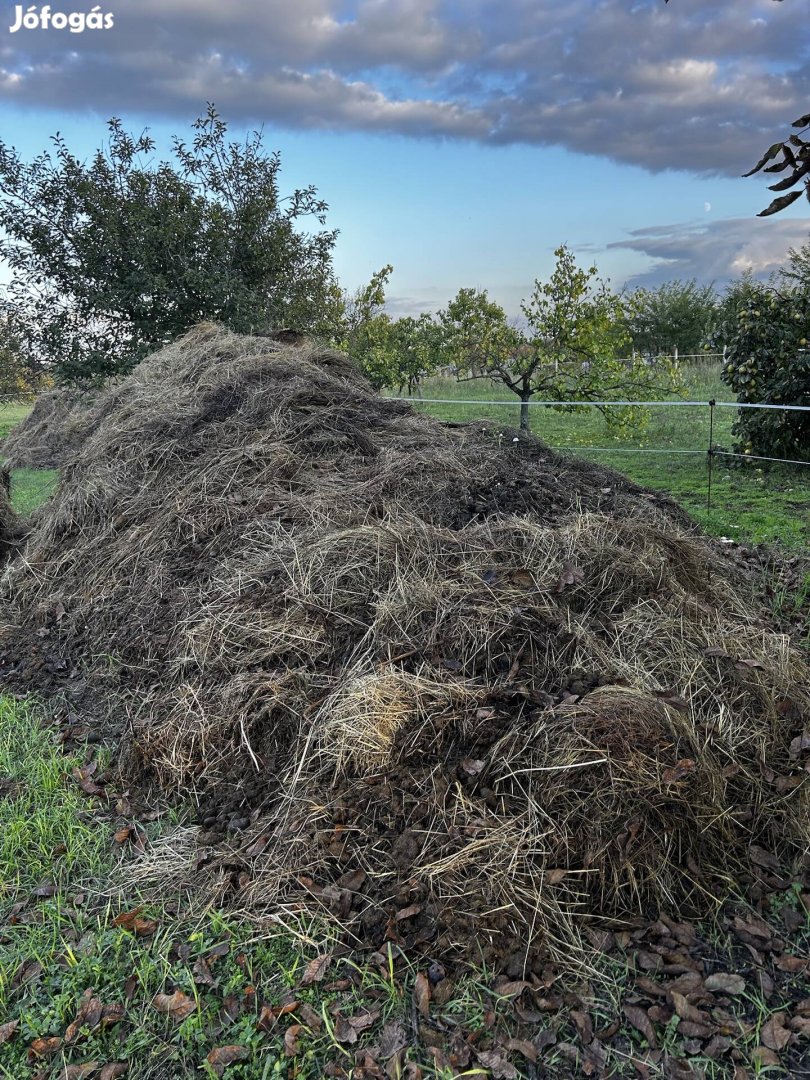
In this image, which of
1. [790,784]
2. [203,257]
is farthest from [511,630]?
[203,257]

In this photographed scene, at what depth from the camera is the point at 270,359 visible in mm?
6102

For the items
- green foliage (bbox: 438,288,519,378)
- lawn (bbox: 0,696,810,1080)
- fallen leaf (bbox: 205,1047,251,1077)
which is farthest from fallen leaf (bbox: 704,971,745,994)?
green foliage (bbox: 438,288,519,378)

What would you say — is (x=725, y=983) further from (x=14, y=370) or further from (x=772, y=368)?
(x=14, y=370)

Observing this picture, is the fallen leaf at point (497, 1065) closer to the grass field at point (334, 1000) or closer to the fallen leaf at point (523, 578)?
the grass field at point (334, 1000)

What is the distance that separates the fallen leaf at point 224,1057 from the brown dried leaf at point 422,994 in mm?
443

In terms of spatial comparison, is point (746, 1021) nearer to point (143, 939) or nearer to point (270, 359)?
point (143, 939)

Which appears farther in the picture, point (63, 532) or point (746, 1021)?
point (63, 532)

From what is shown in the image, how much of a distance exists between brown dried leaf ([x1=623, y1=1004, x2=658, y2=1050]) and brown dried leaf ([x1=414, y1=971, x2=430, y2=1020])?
1.67ft

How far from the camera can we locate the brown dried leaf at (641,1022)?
1.87 m

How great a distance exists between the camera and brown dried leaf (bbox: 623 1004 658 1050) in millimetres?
1867

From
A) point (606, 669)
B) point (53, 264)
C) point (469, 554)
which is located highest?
point (53, 264)

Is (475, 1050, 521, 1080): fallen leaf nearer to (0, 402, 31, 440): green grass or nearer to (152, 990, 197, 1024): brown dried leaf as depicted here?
(152, 990, 197, 1024): brown dried leaf

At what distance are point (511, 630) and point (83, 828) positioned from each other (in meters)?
1.76

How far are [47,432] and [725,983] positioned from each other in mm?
14236
